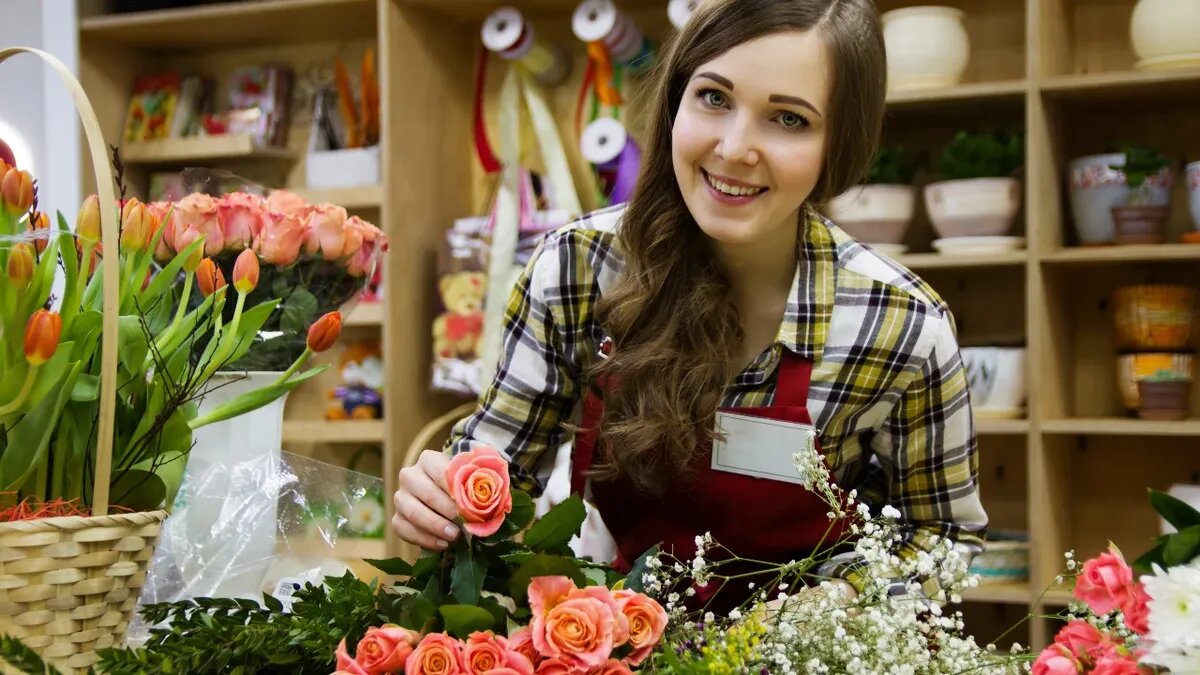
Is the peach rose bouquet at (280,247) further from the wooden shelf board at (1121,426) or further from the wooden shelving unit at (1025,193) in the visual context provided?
the wooden shelf board at (1121,426)

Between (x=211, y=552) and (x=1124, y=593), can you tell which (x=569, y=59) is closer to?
(x=211, y=552)

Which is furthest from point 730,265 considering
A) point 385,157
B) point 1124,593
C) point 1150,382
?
point 385,157

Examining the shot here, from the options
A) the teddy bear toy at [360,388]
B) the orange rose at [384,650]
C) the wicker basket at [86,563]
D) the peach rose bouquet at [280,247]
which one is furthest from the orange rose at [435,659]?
the teddy bear toy at [360,388]

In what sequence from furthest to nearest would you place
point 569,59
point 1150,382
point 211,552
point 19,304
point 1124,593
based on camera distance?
1. point 569,59
2. point 1150,382
3. point 211,552
4. point 19,304
5. point 1124,593

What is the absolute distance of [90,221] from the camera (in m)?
0.84

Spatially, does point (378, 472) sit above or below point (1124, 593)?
below

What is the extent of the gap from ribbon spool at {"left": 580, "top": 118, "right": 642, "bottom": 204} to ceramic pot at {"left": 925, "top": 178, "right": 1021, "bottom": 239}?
0.65 m

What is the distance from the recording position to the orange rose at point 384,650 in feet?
2.15

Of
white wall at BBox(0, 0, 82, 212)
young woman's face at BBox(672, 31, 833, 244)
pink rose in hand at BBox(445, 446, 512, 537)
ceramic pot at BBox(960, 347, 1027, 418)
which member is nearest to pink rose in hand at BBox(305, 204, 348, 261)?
young woman's face at BBox(672, 31, 833, 244)

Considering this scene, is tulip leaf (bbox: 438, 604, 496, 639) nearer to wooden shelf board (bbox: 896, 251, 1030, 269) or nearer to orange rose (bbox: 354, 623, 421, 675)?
orange rose (bbox: 354, 623, 421, 675)

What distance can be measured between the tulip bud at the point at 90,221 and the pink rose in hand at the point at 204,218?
0.14m

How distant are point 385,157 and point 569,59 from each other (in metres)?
0.55

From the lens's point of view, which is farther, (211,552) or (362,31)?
(362,31)

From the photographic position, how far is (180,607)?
81 centimetres
